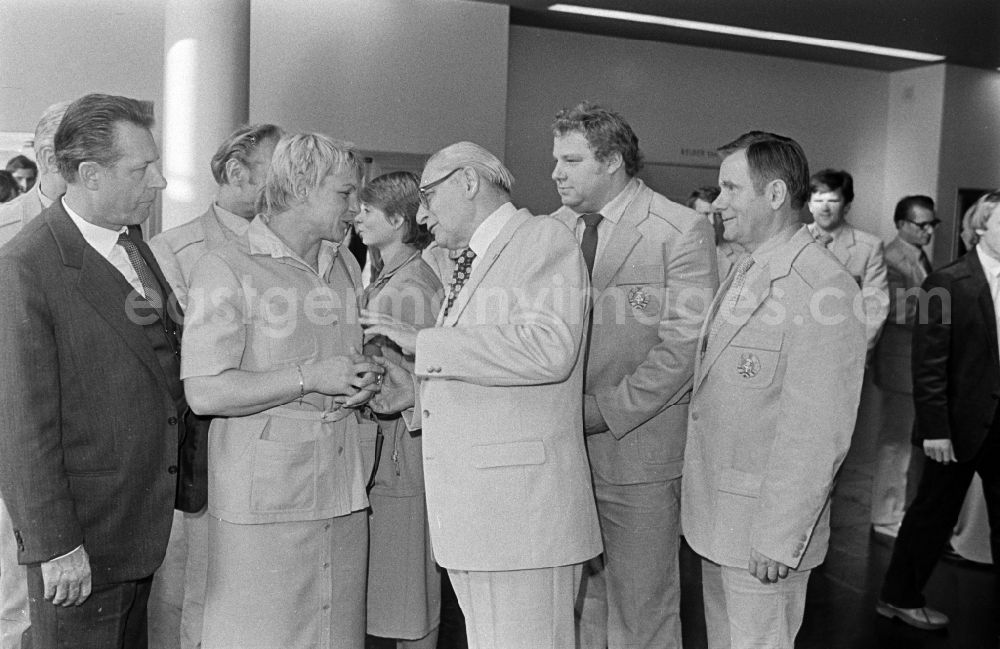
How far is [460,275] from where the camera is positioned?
243 cm

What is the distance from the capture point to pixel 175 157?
6.04 meters

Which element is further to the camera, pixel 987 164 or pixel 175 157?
pixel 987 164

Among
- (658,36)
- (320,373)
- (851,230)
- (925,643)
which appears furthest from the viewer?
(658,36)

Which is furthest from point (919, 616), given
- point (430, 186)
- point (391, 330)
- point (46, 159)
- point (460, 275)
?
point (46, 159)

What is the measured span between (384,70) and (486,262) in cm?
573

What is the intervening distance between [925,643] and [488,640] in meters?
2.59

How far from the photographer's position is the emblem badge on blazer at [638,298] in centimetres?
310

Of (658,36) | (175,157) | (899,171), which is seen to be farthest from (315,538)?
(899,171)

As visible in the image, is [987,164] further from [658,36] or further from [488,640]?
[488,640]

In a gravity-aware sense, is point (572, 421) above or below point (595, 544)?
above

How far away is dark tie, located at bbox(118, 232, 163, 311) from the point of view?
92.7 inches

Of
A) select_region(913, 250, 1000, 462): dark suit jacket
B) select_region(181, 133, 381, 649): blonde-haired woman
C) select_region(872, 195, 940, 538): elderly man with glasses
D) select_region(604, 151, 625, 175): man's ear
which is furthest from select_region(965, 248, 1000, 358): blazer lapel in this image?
select_region(181, 133, 381, 649): blonde-haired woman

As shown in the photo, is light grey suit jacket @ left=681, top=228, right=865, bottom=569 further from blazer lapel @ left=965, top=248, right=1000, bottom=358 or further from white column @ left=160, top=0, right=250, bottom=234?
white column @ left=160, top=0, right=250, bottom=234

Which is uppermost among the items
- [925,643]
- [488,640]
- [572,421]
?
[572,421]
